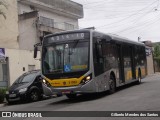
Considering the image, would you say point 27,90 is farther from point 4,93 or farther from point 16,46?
point 16,46

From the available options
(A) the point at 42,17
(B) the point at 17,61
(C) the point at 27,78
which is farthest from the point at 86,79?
(A) the point at 42,17

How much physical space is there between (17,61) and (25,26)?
7.29 meters

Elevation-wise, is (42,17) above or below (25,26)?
above

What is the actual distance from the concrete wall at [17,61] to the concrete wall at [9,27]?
187 cm

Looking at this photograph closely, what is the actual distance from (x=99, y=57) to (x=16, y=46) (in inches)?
658

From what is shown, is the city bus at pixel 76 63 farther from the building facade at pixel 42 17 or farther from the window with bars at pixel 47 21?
the window with bars at pixel 47 21

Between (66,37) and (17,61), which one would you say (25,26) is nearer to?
(17,61)

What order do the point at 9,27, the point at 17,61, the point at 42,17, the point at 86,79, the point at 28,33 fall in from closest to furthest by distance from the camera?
1. the point at 86,79
2. the point at 17,61
3. the point at 9,27
4. the point at 28,33
5. the point at 42,17

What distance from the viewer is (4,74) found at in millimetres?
28891

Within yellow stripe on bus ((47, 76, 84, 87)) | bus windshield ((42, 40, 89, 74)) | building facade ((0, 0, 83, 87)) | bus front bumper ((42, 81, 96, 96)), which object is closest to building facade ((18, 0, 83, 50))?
building facade ((0, 0, 83, 87))

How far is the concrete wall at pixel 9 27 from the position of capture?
31691mm

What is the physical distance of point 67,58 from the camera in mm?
17047

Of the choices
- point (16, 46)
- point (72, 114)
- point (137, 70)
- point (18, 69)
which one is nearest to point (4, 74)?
point (18, 69)

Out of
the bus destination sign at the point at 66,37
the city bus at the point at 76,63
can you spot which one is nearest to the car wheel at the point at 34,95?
the city bus at the point at 76,63
